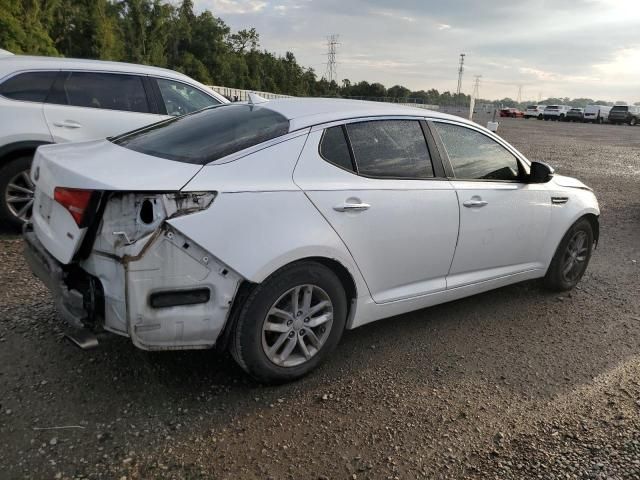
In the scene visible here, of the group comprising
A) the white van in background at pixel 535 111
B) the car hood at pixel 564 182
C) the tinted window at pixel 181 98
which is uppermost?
the white van in background at pixel 535 111

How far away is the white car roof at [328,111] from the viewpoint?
10.9 feet

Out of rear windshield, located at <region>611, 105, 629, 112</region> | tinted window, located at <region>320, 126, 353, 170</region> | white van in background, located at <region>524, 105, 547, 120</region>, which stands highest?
rear windshield, located at <region>611, 105, 629, 112</region>

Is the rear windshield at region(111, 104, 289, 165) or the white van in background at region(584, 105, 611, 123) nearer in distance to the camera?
the rear windshield at region(111, 104, 289, 165)

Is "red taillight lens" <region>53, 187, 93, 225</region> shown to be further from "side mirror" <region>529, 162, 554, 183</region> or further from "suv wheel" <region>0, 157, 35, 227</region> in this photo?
"side mirror" <region>529, 162, 554, 183</region>

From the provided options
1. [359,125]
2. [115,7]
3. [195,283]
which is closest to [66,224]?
[195,283]

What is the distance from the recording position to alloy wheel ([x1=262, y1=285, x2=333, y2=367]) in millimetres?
3053

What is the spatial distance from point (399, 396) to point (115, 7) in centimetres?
5198

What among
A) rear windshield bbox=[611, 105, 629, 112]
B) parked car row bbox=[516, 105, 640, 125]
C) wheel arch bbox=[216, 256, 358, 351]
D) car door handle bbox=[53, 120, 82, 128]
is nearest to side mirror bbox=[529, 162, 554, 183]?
wheel arch bbox=[216, 256, 358, 351]

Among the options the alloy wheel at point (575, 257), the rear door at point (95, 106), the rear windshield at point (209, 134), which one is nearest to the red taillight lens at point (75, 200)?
the rear windshield at point (209, 134)

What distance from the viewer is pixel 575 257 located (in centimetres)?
502

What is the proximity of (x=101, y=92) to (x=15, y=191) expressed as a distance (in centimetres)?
145

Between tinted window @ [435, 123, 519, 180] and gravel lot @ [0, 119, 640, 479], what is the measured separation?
1199mm

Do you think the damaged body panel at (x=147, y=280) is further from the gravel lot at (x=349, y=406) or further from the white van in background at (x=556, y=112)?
the white van in background at (x=556, y=112)

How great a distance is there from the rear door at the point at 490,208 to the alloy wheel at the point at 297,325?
1166 millimetres
